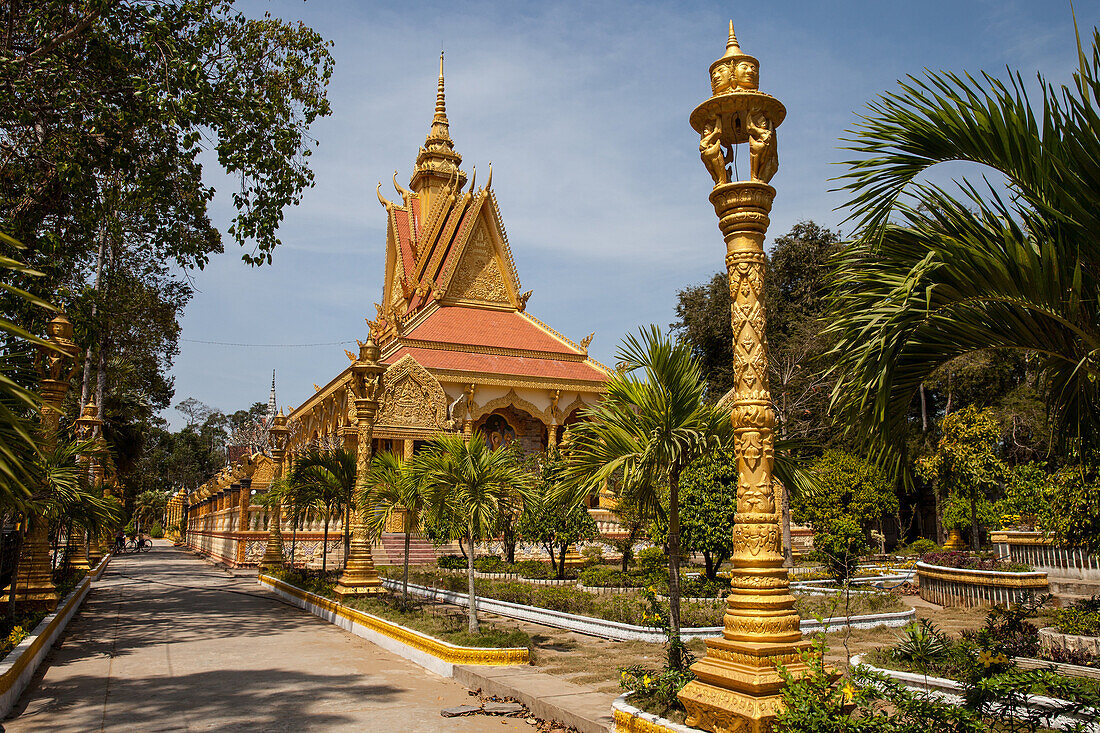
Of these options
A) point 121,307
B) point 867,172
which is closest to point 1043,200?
point 867,172

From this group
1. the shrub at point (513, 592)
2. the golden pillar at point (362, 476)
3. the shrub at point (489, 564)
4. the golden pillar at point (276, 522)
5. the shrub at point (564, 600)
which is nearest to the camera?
the shrub at point (564, 600)

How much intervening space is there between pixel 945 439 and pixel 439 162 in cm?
2748

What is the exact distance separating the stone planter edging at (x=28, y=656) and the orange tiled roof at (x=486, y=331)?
63.8 feet

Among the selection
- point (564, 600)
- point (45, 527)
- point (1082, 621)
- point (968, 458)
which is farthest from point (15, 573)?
point (968, 458)

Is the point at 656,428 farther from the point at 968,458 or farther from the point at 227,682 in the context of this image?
the point at 968,458

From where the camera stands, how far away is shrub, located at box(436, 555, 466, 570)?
20750mm

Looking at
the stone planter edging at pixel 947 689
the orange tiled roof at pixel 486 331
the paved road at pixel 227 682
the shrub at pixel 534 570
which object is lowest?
the paved road at pixel 227 682

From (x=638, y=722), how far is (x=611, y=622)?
6224 millimetres

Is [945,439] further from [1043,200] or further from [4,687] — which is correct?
[4,687]

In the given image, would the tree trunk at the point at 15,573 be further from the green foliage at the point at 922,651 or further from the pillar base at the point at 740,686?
the green foliage at the point at 922,651

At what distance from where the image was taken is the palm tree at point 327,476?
16078 mm

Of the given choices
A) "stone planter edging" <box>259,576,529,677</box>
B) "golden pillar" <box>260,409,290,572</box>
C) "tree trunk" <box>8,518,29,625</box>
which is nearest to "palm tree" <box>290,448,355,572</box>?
"stone planter edging" <box>259,576,529,677</box>

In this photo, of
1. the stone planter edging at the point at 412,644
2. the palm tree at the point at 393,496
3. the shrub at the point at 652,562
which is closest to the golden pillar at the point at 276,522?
the stone planter edging at the point at 412,644

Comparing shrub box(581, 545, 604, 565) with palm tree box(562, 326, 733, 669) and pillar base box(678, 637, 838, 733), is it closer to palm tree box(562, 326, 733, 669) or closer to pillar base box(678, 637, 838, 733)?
palm tree box(562, 326, 733, 669)
